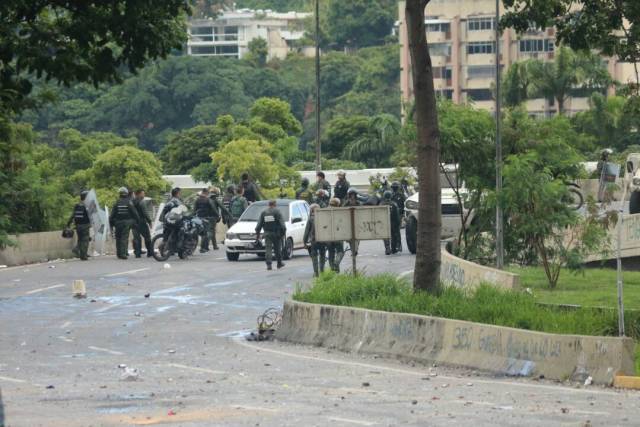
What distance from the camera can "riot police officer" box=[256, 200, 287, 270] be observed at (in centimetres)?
3422

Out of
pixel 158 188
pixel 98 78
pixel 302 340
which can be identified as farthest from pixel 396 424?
pixel 158 188

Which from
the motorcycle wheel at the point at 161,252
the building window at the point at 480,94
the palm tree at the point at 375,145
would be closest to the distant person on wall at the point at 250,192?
the motorcycle wheel at the point at 161,252

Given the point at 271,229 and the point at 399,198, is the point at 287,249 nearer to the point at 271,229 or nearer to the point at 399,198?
the point at 271,229

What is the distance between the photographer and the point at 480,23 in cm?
13138

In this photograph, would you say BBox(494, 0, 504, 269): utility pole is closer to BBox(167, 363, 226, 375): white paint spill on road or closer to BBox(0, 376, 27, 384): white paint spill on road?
BBox(167, 363, 226, 375): white paint spill on road

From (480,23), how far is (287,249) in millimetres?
95446

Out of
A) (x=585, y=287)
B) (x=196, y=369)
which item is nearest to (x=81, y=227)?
(x=585, y=287)

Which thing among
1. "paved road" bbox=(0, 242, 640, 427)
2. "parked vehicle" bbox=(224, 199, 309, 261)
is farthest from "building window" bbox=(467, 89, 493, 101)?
"paved road" bbox=(0, 242, 640, 427)

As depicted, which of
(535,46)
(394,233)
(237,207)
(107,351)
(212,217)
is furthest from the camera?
(535,46)

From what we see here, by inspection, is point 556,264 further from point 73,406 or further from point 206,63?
point 206,63

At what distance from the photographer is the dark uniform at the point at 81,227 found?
39.0m

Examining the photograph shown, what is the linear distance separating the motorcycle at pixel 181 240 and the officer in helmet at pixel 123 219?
A: 84 cm

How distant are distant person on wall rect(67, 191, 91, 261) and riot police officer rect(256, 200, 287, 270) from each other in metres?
5.92

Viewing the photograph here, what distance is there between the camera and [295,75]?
6280 inches
